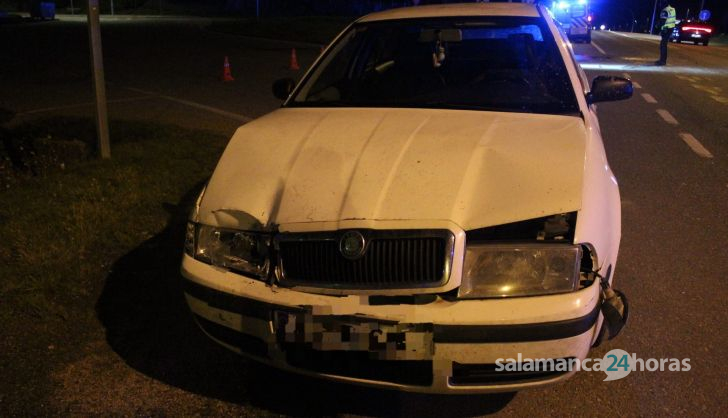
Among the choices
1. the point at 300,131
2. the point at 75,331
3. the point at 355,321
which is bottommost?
the point at 75,331

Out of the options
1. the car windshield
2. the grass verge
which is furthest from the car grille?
the grass verge

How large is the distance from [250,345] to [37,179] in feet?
14.0

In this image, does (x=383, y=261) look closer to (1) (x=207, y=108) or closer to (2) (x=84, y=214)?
(2) (x=84, y=214)

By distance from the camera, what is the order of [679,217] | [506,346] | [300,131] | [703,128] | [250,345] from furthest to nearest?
[703,128], [679,217], [300,131], [250,345], [506,346]

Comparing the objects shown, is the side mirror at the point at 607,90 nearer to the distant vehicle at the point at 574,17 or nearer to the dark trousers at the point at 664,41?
the dark trousers at the point at 664,41

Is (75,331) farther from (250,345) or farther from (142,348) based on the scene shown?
(250,345)

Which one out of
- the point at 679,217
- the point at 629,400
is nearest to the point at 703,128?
the point at 679,217

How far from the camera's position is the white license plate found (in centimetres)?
235

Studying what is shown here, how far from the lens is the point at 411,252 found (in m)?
2.40

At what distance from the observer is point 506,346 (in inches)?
92.1

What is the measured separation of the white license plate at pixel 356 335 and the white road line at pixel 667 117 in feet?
28.1

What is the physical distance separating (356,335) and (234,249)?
656 millimetres

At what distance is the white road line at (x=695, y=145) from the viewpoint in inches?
299

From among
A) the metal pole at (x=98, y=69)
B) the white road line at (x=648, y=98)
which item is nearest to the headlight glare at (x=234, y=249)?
the metal pole at (x=98, y=69)
